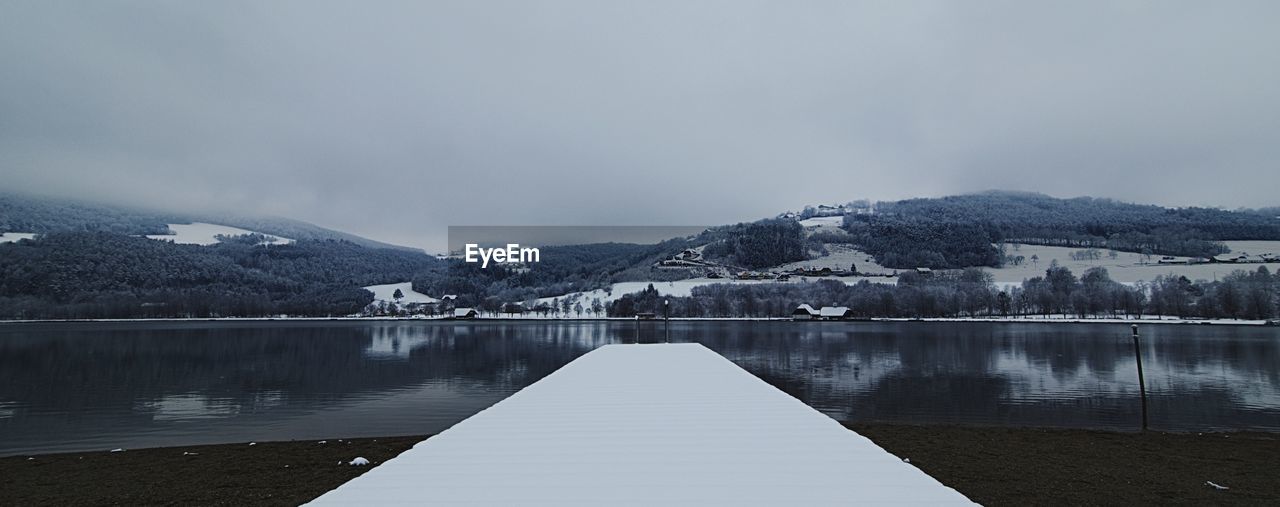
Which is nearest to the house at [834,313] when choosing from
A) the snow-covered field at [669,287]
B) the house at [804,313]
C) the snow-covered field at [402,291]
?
the house at [804,313]

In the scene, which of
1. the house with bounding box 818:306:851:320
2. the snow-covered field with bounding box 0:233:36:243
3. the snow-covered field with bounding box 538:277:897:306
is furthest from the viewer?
the snow-covered field with bounding box 0:233:36:243

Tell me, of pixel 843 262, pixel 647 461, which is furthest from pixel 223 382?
pixel 843 262

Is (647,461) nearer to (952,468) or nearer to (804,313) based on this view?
(952,468)

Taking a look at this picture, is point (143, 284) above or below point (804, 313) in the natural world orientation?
above

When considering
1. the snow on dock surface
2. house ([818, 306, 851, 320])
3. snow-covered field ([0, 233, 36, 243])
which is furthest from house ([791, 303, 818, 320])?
snow-covered field ([0, 233, 36, 243])

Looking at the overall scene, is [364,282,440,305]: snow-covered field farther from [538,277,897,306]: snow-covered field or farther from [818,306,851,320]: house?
[818,306,851,320]: house

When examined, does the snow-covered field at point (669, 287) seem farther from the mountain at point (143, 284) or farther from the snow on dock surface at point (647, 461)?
the snow on dock surface at point (647, 461)

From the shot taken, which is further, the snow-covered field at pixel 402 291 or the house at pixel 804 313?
the snow-covered field at pixel 402 291
